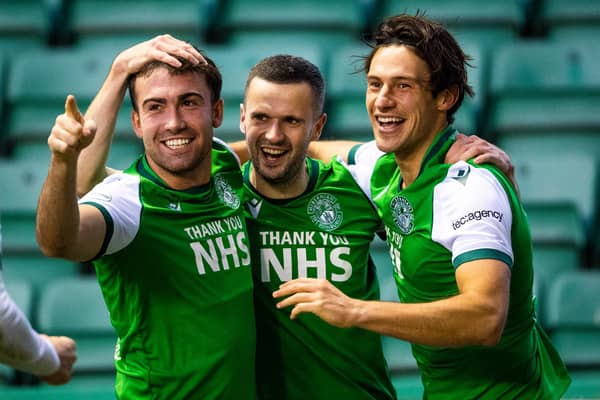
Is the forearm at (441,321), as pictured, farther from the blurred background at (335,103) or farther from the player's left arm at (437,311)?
the blurred background at (335,103)

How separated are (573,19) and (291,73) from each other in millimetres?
3860

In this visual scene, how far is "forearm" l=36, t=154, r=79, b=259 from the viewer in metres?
2.56

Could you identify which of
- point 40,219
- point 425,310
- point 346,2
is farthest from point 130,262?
point 346,2

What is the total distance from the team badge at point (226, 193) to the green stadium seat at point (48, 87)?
3158 mm

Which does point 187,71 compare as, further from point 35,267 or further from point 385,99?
point 35,267

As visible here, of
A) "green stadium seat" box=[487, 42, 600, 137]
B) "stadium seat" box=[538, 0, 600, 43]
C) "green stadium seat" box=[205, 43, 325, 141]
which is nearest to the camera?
"green stadium seat" box=[205, 43, 325, 141]

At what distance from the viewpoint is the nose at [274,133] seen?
3383 millimetres

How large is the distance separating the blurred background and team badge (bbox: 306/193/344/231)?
5.22 ft

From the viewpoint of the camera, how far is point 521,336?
3303 mm

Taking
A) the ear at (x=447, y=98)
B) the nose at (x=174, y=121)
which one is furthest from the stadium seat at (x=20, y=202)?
the ear at (x=447, y=98)

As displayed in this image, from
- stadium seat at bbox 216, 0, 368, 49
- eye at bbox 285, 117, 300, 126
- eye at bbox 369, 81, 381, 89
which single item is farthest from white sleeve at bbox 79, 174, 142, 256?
stadium seat at bbox 216, 0, 368, 49

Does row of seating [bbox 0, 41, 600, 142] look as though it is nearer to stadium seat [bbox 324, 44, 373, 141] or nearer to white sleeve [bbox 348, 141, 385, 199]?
stadium seat [bbox 324, 44, 373, 141]

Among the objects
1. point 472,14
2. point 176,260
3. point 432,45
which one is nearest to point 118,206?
point 176,260

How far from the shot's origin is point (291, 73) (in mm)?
3461
